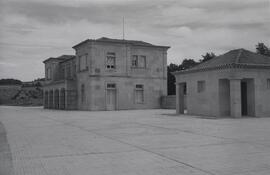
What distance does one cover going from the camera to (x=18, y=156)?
27.8 ft

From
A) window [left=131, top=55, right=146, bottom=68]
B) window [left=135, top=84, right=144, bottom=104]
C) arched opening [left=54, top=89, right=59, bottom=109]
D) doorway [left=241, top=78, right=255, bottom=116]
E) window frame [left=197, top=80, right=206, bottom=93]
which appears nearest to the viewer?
doorway [left=241, top=78, right=255, bottom=116]

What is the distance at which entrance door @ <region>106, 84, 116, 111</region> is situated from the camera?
123 feet

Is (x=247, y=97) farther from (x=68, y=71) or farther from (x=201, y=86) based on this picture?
(x=68, y=71)

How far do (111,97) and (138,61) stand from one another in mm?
5345

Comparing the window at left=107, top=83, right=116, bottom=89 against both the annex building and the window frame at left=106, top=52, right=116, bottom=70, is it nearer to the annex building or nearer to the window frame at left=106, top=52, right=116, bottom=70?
the annex building

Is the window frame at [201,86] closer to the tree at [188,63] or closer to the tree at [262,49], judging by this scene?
the tree at [262,49]

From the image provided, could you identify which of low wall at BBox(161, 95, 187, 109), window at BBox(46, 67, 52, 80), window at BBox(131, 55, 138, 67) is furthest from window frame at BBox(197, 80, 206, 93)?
window at BBox(46, 67, 52, 80)

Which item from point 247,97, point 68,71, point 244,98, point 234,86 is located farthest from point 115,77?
point 234,86

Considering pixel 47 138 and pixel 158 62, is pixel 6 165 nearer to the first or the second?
pixel 47 138

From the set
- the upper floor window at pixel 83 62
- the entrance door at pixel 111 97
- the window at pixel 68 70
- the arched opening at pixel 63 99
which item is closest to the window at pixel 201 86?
the entrance door at pixel 111 97

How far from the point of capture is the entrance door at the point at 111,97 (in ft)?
123

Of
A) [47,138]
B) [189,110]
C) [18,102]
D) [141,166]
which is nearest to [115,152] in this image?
[141,166]

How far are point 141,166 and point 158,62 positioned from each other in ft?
113

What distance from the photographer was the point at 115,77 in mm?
37875
